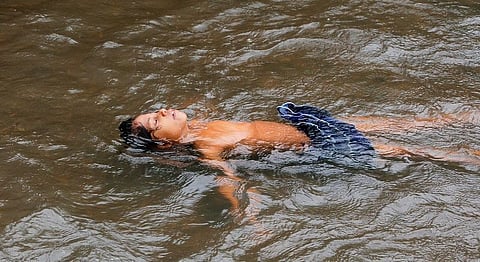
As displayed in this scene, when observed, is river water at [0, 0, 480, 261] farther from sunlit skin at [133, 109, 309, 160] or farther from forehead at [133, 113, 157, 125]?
forehead at [133, 113, 157, 125]

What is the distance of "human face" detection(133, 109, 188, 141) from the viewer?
590 cm

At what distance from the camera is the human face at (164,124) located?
19.4 ft

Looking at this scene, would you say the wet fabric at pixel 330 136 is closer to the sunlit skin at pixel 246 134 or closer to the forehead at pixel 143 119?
the sunlit skin at pixel 246 134

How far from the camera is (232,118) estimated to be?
6539 mm

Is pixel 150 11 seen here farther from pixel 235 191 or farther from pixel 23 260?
pixel 23 260

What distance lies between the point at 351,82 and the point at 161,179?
230 cm

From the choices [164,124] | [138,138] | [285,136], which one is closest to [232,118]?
[285,136]

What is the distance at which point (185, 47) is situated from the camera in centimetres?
786

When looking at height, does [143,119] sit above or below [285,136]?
above

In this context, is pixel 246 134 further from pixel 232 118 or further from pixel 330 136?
pixel 330 136


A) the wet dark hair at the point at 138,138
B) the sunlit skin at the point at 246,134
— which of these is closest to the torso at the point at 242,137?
the sunlit skin at the point at 246,134

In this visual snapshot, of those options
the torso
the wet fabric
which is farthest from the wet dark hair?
the wet fabric

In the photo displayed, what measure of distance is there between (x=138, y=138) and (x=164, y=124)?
30cm

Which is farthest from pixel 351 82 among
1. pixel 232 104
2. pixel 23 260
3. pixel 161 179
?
pixel 23 260
